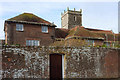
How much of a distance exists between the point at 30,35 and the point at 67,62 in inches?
472

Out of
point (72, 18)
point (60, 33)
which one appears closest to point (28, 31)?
point (60, 33)

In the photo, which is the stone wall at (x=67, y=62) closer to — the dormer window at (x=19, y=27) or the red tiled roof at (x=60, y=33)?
the dormer window at (x=19, y=27)

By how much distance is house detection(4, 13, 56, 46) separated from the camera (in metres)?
23.7

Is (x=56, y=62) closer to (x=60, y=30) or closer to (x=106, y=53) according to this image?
(x=106, y=53)

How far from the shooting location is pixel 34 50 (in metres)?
13.7

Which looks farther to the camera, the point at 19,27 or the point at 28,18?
the point at 28,18

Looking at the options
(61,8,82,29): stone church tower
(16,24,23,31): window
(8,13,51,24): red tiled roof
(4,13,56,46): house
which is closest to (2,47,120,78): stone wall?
(4,13,56,46): house

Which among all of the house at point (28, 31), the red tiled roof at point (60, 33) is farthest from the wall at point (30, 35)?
the red tiled roof at point (60, 33)

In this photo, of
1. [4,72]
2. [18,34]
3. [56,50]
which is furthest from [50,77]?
[18,34]

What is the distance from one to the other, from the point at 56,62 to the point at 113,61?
655 cm

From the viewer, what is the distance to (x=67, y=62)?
14680 millimetres

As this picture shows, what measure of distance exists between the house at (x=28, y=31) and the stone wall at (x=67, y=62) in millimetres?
11042

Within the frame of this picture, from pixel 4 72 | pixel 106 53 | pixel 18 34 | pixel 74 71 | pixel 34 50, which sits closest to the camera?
pixel 4 72

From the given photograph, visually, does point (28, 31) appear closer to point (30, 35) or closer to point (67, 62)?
point (30, 35)
